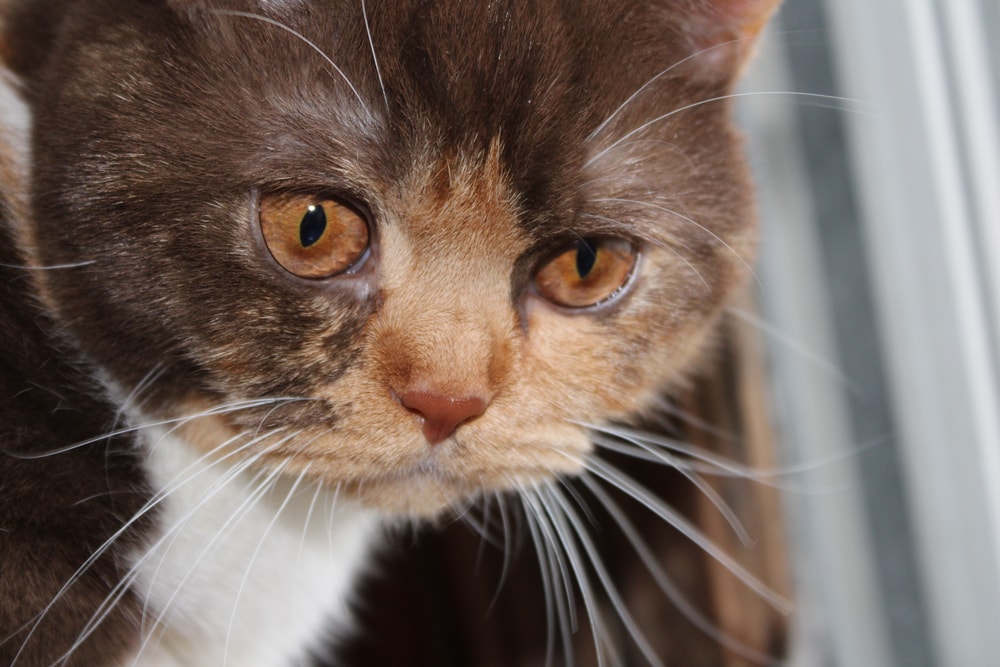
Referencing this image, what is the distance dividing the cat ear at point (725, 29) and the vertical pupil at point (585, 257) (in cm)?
29

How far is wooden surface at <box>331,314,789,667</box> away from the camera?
1.47 metres

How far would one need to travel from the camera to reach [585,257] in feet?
3.52

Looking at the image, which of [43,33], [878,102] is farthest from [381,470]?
[878,102]

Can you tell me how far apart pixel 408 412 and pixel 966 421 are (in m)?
0.73

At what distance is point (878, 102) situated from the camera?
4.21 feet

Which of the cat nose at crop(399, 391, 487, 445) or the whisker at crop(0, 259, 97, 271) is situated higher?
the whisker at crop(0, 259, 97, 271)

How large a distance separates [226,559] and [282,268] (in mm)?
376

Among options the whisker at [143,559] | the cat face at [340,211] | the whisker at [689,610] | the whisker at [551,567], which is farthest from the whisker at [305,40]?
the whisker at [689,610]

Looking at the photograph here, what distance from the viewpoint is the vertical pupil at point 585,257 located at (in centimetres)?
106

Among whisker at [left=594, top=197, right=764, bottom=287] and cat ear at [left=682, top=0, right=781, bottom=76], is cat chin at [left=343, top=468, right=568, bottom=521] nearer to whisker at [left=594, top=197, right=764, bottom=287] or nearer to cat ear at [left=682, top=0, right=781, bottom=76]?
whisker at [left=594, top=197, right=764, bottom=287]

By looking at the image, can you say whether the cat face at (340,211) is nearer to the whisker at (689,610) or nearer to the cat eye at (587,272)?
the cat eye at (587,272)

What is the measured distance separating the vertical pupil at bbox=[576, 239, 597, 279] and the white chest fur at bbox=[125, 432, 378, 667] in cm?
38

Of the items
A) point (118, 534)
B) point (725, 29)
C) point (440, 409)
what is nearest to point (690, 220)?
point (725, 29)

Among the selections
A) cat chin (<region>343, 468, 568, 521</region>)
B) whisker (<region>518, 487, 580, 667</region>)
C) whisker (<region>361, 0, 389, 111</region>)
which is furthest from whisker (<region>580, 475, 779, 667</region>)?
whisker (<region>361, 0, 389, 111</region>)
